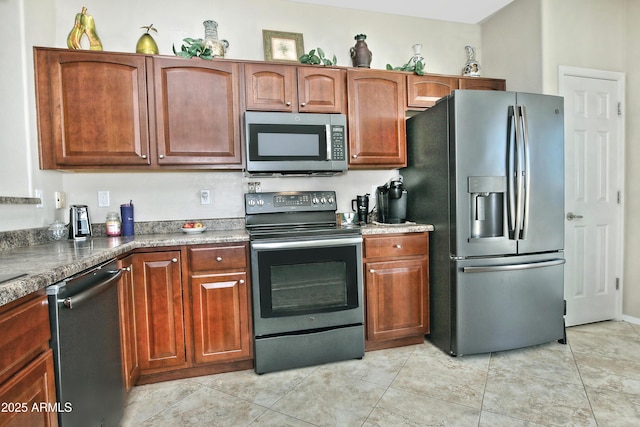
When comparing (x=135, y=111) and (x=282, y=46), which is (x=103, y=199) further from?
(x=282, y=46)

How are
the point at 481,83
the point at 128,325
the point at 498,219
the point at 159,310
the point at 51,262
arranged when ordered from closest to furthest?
1. the point at 51,262
2. the point at 128,325
3. the point at 159,310
4. the point at 498,219
5. the point at 481,83

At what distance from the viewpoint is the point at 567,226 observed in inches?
109

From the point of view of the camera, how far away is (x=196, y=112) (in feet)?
7.62

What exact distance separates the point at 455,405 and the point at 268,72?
95.3 inches

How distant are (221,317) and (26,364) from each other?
1.20 m

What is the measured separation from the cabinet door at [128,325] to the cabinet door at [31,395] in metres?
0.69

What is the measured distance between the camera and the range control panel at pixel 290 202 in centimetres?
252

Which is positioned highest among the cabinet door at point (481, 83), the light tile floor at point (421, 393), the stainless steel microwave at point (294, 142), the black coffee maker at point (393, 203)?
the cabinet door at point (481, 83)

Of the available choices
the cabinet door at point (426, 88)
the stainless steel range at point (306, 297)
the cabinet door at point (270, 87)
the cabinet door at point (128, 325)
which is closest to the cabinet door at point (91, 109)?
the cabinet door at point (270, 87)

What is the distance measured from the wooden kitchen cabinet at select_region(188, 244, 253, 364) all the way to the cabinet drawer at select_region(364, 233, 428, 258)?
0.87 meters

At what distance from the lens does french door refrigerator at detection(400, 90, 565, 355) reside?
2.21 meters

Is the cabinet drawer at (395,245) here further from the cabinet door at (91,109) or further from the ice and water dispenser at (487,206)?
the cabinet door at (91,109)

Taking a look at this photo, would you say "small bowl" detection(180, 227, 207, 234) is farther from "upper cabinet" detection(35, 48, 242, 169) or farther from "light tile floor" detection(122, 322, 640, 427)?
"light tile floor" detection(122, 322, 640, 427)

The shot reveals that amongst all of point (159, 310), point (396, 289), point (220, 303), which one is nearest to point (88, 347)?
point (159, 310)
